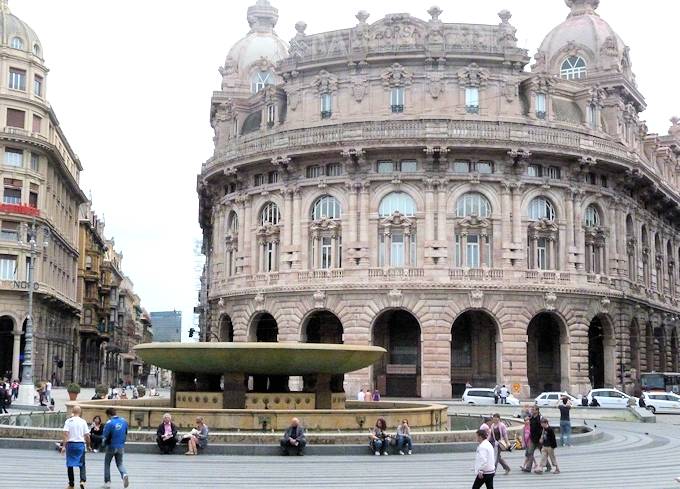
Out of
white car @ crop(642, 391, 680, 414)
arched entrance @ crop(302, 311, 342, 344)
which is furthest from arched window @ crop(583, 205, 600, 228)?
arched entrance @ crop(302, 311, 342, 344)

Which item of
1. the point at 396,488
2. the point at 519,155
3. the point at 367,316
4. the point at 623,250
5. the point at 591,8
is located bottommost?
the point at 396,488

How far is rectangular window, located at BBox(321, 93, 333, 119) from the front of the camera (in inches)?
2228

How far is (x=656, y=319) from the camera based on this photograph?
2539 inches

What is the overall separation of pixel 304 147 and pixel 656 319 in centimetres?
2766

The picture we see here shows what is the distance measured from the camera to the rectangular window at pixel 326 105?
5658 centimetres

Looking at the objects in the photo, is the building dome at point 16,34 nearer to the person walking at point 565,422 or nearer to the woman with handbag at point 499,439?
the person walking at point 565,422

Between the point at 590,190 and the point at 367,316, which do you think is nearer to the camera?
the point at 367,316

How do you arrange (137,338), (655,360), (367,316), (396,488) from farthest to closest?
(137,338) → (655,360) → (367,316) → (396,488)

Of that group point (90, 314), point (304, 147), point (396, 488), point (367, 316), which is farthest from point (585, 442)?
point (90, 314)

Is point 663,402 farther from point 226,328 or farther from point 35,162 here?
point 35,162

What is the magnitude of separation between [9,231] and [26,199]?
259cm

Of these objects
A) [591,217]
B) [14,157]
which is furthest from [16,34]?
[591,217]

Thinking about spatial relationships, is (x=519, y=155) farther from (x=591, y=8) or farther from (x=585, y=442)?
(x=585, y=442)

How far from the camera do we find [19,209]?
63.0 m
